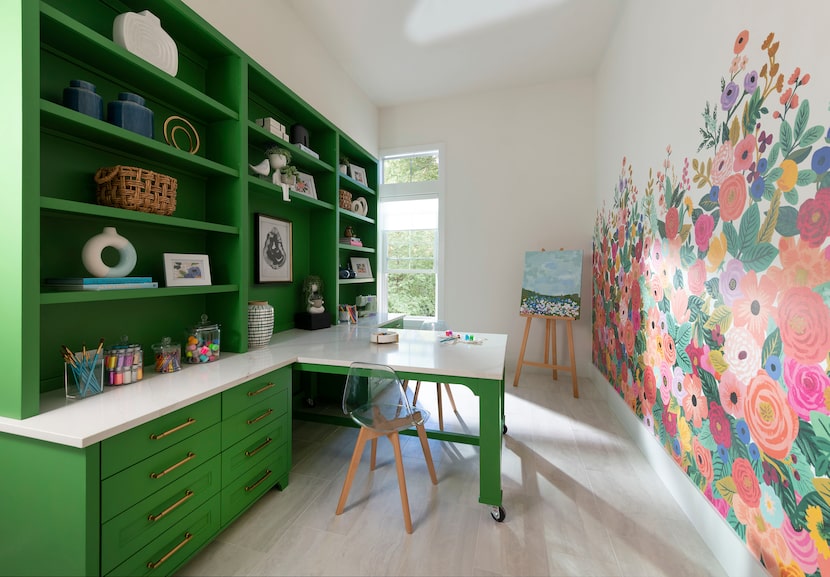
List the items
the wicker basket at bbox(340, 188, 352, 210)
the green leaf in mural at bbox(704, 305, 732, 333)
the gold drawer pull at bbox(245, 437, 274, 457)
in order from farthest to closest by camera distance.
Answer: the wicker basket at bbox(340, 188, 352, 210) < the gold drawer pull at bbox(245, 437, 274, 457) < the green leaf in mural at bbox(704, 305, 732, 333)

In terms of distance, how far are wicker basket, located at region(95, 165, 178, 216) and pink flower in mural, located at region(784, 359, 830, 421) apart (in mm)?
2473

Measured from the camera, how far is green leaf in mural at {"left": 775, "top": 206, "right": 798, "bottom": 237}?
1094 mm

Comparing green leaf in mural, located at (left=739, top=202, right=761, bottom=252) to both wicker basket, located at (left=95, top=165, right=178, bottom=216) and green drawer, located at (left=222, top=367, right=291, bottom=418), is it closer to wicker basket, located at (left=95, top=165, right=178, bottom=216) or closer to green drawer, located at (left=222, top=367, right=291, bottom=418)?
green drawer, located at (left=222, top=367, right=291, bottom=418)

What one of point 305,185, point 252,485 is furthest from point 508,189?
point 252,485

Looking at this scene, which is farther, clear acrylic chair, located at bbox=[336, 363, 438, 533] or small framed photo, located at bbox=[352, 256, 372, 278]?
small framed photo, located at bbox=[352, 256, 372, 278]

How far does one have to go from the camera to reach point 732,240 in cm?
139

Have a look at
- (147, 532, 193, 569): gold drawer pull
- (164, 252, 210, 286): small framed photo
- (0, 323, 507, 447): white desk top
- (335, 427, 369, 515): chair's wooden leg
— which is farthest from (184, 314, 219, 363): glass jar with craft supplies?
(335, 427, 369, 515): chair's wooden leg

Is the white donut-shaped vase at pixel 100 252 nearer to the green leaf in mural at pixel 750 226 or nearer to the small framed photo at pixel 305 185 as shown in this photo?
the small framed photo at pixel 305 185

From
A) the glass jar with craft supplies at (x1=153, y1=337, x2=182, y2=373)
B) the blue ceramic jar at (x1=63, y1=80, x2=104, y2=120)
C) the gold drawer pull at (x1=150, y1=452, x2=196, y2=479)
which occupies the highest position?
the blue ceramic jar at (x1=63, y1=80, x2=104, y2=120)

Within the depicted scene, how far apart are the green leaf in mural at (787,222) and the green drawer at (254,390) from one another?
213cm

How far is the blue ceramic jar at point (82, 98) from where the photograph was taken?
4.35 ft

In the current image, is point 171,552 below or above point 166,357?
below

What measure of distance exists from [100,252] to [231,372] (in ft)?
2.37

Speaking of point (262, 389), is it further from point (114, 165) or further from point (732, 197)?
point (732, 197)
